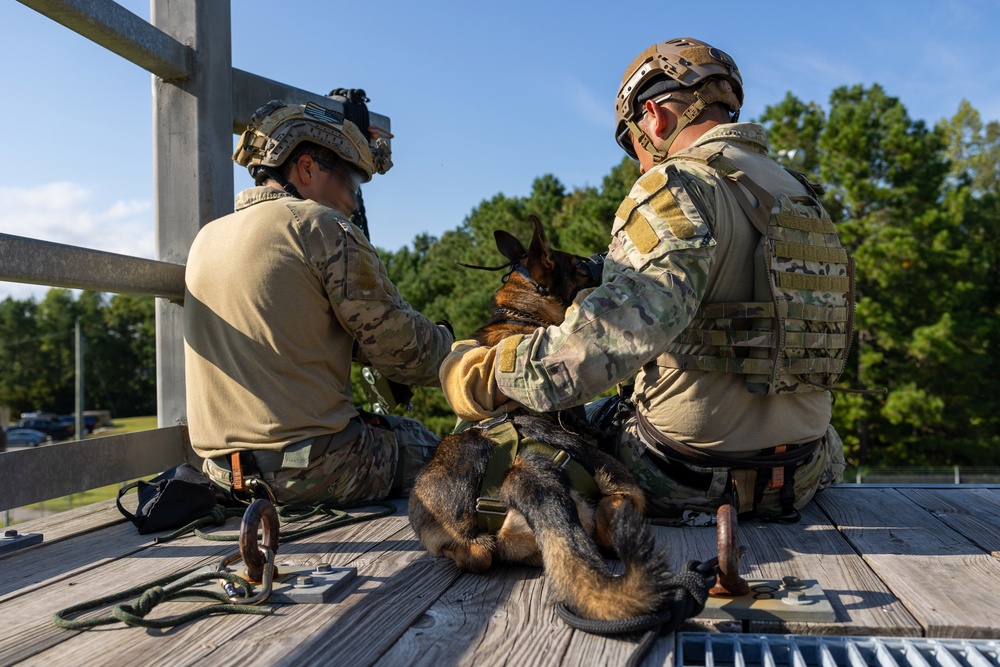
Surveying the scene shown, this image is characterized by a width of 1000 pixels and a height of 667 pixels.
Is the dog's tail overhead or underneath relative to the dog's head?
underneath

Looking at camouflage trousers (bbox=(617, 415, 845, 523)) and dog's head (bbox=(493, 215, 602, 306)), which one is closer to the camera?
camouflage trousers (bbox=(617, 415, 845, 523))

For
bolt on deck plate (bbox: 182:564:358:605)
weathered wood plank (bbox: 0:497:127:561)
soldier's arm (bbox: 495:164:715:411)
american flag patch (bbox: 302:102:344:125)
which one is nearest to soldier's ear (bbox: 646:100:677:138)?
soldier's arm (bbox: 495:164:715:411)

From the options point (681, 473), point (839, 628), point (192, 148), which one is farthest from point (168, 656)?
point (192, 148)

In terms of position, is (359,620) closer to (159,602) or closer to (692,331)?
(159,602)

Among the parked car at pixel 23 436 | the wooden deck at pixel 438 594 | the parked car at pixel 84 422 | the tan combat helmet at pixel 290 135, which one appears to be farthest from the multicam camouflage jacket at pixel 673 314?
the parked car at pixel 84 422

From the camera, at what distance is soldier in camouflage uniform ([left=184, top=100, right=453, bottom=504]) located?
373 centimetres

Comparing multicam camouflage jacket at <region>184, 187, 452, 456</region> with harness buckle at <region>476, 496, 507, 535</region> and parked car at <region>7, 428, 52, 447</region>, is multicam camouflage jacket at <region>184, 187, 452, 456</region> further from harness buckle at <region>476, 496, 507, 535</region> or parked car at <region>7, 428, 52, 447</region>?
parked car at <region>7, 428, 52, 447</region>

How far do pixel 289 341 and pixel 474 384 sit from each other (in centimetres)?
120

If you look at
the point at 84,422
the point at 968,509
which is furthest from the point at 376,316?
the point at 84,422

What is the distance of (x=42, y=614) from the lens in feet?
7.89

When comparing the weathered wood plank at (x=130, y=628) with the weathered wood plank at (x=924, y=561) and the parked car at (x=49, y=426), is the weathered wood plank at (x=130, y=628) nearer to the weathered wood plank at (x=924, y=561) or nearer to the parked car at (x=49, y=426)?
the weathered wood plank at (x=924, y=561)

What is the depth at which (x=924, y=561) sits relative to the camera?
2812mm

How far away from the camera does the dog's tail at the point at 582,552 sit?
6.80ft

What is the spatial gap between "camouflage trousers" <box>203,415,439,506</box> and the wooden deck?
308mm
